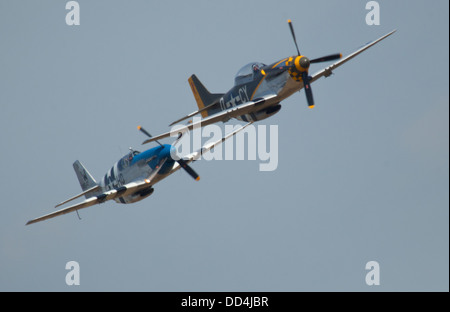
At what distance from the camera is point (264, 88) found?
188 ft

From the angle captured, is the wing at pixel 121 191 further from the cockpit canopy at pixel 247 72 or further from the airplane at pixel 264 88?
the cockpit canopy at pixel 247 72

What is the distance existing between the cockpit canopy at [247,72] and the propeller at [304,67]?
272 centimetres

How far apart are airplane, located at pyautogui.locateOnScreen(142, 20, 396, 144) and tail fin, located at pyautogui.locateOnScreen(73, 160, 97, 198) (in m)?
9.85

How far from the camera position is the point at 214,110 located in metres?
61.8

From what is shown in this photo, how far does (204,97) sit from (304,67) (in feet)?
34.2

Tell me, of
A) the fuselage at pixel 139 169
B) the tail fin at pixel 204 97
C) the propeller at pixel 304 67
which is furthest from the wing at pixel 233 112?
the tail fin at pixel 204 97

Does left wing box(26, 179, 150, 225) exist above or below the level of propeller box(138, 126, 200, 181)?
below

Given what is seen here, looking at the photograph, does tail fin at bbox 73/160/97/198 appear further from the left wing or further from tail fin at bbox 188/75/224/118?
tail fin at bbox 188/75/224/118

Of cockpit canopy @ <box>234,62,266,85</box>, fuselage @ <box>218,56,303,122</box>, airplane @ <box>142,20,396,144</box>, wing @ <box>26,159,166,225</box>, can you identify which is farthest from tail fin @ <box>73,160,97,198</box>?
cockpit canopy @ <box>234,62,266,85</box>

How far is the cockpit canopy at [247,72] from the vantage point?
5794 centimetres

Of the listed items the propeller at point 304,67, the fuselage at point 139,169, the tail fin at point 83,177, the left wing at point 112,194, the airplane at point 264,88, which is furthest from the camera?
the tail fin at point 83,177

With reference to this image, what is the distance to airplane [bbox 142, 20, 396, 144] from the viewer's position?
5541cm

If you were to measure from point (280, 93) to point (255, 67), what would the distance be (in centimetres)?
265
